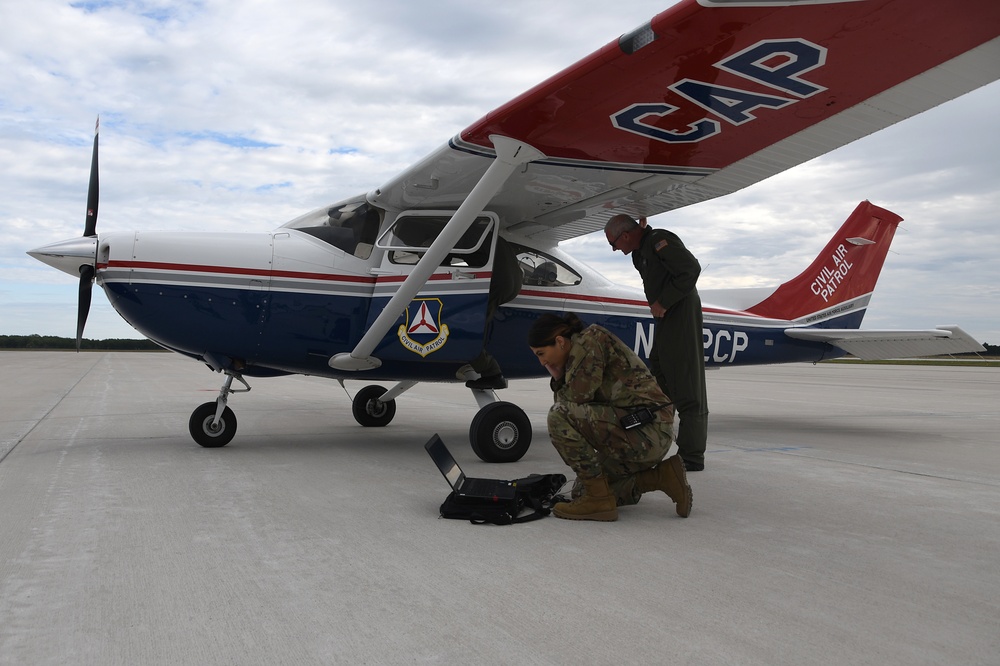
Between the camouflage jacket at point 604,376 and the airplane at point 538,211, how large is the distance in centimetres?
153

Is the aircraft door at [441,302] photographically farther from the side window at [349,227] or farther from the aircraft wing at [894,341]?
the aircraft wing at [894,341]

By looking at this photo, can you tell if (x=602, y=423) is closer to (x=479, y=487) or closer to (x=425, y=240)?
(x=479, y=487)

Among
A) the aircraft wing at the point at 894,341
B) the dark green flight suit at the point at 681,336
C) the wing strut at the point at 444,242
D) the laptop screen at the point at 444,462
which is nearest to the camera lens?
the laptop screen at the point at 444,462

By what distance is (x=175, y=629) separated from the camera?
6.94 feet

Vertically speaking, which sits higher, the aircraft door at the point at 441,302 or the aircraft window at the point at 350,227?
the aircraft window at the point at 350,227

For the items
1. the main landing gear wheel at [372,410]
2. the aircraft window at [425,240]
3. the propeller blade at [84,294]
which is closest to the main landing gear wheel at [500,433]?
the aircraft window at [425,240]

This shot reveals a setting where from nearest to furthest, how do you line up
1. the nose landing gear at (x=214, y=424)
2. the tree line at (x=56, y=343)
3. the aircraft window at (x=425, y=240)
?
the nose landing gear at (x=214, y=424), the aircraft window at (x=425, y=240), the tree line at (x=56, y=343)

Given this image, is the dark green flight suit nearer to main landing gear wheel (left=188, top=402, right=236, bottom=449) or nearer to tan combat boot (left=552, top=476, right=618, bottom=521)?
tan combat boot (left=552, top=476, right=618, bottom=521)

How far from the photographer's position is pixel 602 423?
3518 mm

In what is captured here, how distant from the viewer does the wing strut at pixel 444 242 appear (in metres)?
4.82

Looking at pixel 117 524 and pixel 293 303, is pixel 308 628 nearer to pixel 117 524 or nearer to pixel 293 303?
pixel 117 524

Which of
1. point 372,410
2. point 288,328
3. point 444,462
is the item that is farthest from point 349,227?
point 444,462

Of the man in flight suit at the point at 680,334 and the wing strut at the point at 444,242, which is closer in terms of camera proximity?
the man in flight suit at the point at 680,334

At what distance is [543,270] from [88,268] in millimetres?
3910
